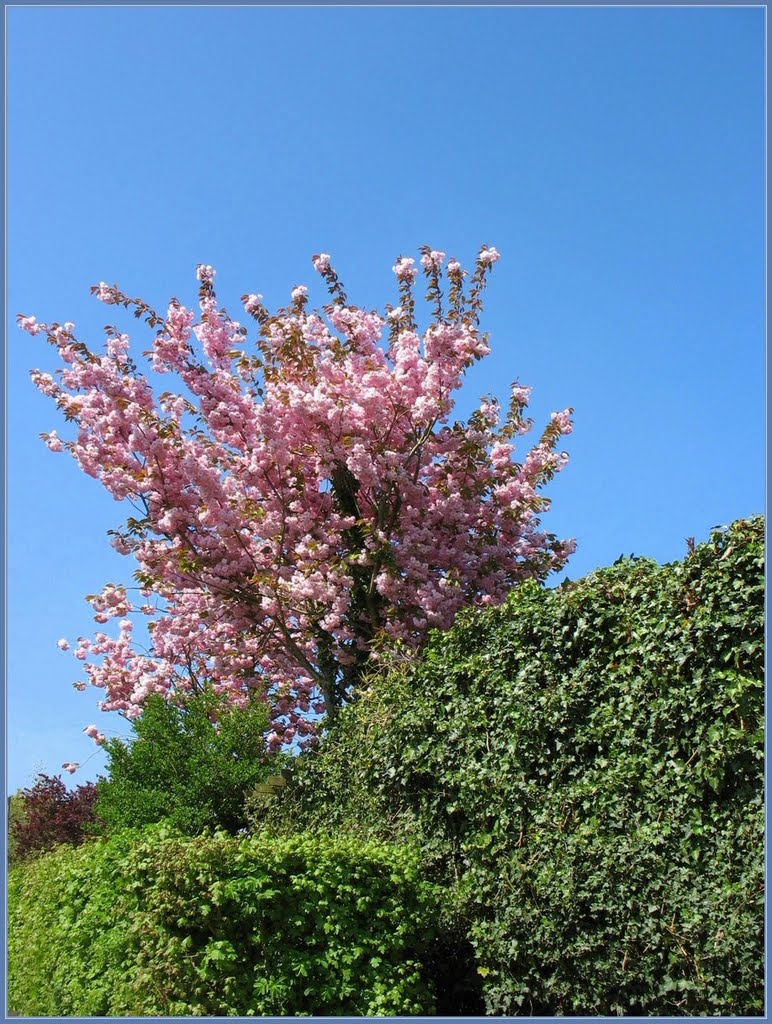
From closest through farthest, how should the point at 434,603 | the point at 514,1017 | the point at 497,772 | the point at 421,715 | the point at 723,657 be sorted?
the point at 723,657, the point at 514,1017, the point at 497,772, the point at 421,715, the point at 434,603

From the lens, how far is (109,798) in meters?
9.73

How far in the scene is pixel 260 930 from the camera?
5250 mm

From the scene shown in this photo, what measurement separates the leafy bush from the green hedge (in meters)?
2.63

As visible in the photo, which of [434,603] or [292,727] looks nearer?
[434,603]

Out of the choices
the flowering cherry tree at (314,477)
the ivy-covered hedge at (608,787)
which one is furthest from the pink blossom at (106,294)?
the ivy-covered hedge at (608,787)

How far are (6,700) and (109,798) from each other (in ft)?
14.5

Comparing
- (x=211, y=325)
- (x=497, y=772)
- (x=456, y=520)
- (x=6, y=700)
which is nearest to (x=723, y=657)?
(x=497, y=772)

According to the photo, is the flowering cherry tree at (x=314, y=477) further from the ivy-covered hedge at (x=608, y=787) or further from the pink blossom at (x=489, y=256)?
the ivy-covered hedge at (x=608, y=787)

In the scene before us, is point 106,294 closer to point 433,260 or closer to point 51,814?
point 433,260

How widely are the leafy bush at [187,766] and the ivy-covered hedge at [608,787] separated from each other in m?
2.65

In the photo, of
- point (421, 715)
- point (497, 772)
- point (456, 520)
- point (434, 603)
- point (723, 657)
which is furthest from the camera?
point (456, 520)

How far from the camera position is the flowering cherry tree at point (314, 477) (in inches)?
394

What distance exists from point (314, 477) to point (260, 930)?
5922 mm

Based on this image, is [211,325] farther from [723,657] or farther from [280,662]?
[723,657]
